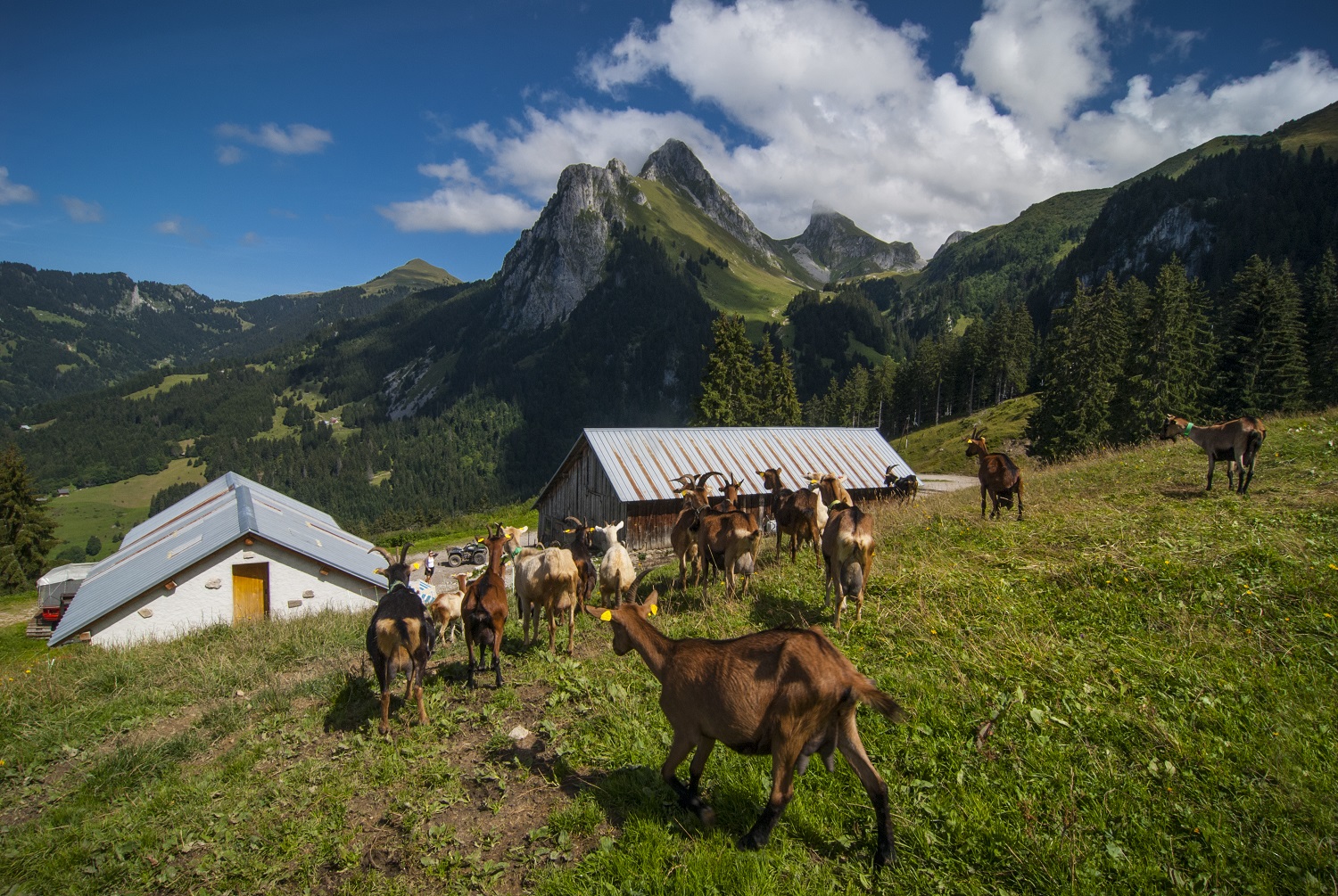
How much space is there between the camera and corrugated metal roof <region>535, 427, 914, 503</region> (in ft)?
101

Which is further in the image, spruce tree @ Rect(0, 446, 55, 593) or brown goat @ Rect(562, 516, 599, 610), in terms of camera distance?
spruce tree @ Rect(0, 446, 55, 593)

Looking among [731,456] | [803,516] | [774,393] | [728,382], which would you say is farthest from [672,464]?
[774,393]

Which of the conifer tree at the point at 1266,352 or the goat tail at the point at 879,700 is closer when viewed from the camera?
the goat tail at the point at 879,700

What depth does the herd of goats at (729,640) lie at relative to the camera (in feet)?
16.0

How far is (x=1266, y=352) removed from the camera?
139ft

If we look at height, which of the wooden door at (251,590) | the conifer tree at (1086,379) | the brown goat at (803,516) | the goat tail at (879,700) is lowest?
the wooden door at (251,590)

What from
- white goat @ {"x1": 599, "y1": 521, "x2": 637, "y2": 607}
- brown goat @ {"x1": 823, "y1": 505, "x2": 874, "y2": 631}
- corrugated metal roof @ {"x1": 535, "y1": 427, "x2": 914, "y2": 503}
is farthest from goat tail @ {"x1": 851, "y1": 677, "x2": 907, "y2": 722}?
corrugated metal roof @ {"x1": 535, "y1": 427, "x2": 914, "y2": 503}

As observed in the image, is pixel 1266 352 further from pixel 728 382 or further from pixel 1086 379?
pixel 728 382

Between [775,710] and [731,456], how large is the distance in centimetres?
2805

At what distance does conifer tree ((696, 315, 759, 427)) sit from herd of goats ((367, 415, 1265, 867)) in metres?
41.1

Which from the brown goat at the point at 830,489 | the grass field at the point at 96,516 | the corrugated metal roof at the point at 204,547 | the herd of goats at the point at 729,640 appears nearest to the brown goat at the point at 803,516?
the herd of goats at the point at 729,640

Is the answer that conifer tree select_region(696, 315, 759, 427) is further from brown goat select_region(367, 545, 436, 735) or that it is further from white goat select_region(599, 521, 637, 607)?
brown goat select_region(367, 545, 436, 735)

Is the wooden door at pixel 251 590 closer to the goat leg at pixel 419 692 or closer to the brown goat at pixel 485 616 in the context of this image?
the brown goat at pixel 485 616

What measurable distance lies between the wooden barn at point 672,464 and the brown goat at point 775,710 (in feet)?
77.7
